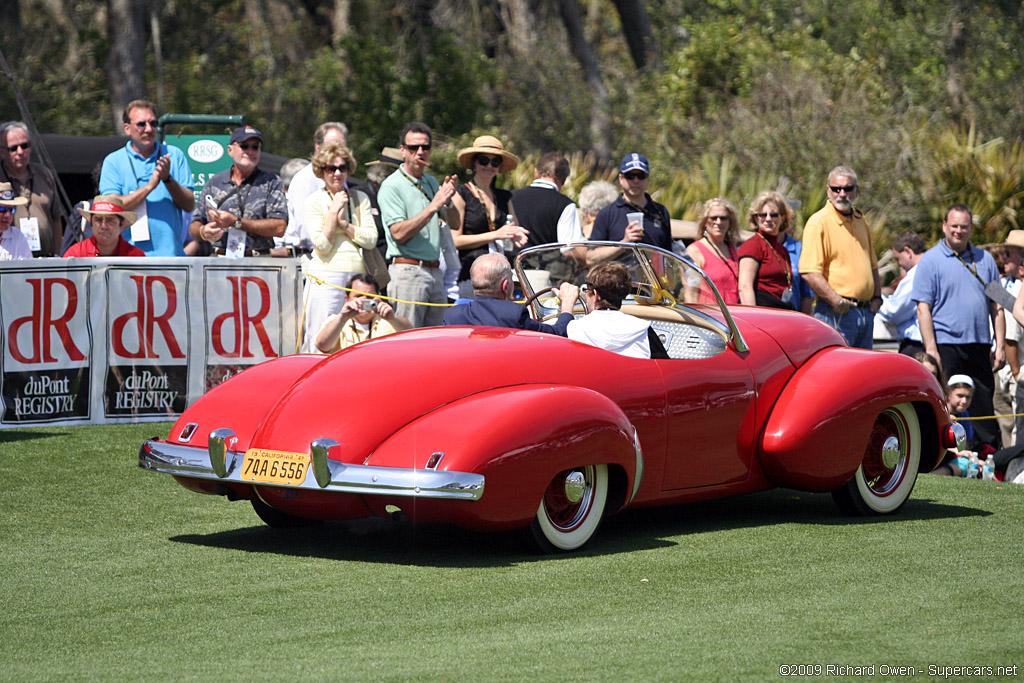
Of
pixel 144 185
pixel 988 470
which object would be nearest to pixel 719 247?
pixel 988 470

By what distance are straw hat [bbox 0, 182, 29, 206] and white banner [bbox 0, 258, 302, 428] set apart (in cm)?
73

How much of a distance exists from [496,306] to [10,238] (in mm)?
4688

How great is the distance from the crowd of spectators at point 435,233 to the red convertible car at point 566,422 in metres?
2.38

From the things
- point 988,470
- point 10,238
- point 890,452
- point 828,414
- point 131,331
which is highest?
point 10,238

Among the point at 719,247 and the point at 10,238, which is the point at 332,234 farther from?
the point at 719,247

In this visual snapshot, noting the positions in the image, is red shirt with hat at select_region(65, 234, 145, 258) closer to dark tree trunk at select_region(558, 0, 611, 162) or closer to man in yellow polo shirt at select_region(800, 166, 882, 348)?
man in yellow polo shirt at select_region(800, 166, 882, 348)

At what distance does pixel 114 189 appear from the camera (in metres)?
10.6

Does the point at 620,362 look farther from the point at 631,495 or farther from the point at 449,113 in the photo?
the point at 449,113

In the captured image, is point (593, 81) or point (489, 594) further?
point (593, 81)

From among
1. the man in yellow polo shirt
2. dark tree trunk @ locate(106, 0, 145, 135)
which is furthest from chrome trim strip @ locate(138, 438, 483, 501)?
dark tree trunk @ locate(106, 0, 145, 135)

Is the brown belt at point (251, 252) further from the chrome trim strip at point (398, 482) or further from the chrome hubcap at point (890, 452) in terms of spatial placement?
the chrome hubcap at point (890, 452)

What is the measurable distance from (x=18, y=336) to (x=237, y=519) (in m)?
3.25

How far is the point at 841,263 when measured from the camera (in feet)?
34.5

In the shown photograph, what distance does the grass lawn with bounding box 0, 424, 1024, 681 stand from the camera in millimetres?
4492
